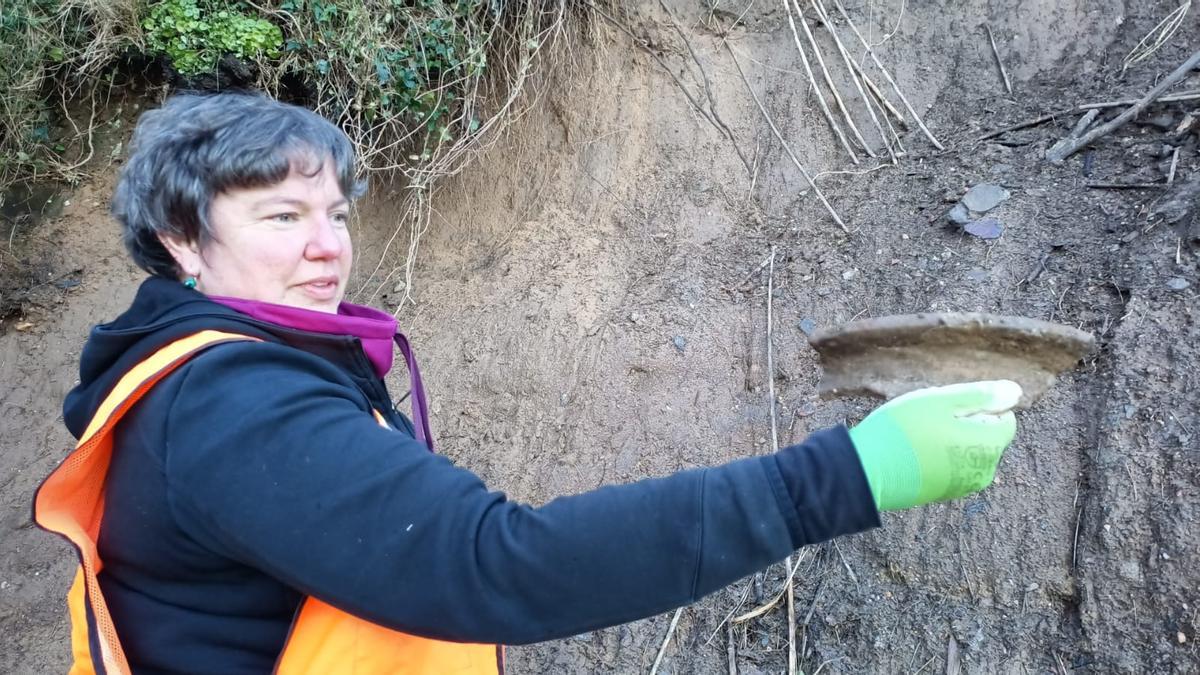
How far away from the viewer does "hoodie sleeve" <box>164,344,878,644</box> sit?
1051 millimetres

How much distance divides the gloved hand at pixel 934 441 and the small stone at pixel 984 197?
190cm

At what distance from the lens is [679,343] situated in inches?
131

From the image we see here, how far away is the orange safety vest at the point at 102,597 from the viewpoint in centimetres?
121

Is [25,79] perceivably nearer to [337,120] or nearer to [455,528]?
[337,120]

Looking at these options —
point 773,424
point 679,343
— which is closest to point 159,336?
point 773,424

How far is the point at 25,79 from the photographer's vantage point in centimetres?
391

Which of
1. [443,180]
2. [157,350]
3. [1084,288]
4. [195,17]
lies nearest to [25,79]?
[195,17]

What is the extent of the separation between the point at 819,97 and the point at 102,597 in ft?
11.4

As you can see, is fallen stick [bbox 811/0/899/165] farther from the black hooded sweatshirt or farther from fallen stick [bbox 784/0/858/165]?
the black hooded sweatshirt

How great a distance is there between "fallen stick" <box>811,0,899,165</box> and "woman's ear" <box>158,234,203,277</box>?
2.94 meters

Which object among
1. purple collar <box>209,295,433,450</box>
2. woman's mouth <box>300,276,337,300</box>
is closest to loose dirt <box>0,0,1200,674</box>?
purple collar <box>209,295,433,450</box>

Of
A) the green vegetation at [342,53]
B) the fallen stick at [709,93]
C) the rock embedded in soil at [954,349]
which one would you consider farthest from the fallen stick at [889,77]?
the rock embedded in soil at [954,349]

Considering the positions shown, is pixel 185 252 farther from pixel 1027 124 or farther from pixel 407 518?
pixel 1027 124

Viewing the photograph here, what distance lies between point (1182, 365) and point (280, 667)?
7.79 ft
